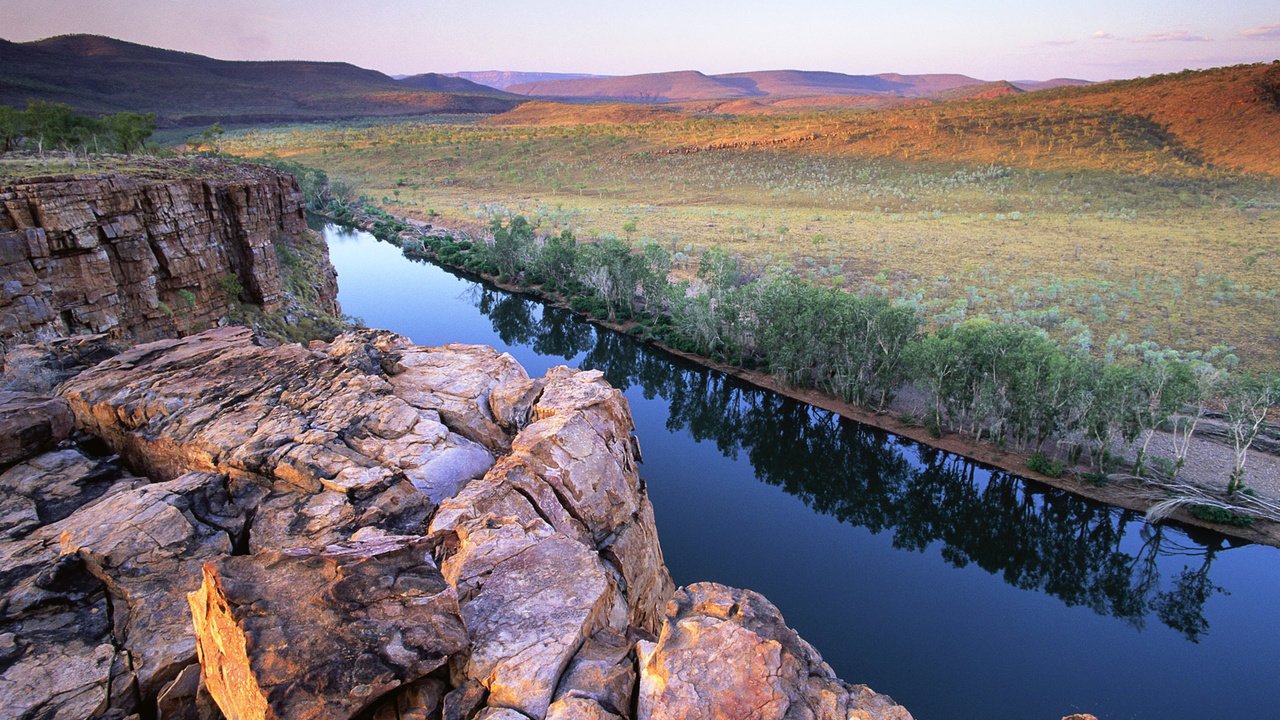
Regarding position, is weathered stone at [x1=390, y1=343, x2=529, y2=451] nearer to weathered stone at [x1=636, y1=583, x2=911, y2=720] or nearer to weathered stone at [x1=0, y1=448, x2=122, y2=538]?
weathered stone at [x1=0, y1=448, x2=122, y2=538]

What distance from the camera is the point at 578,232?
3007 inches

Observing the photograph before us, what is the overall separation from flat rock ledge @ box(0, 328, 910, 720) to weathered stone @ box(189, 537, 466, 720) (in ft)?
0.08

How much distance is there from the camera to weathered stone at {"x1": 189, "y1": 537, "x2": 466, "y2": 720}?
21.1 feet

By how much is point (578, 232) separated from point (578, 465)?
67.9 metres

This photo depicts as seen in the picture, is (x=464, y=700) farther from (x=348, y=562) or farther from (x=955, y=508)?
(x=955, y=508)

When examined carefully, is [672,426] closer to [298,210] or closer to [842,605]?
[842,605]

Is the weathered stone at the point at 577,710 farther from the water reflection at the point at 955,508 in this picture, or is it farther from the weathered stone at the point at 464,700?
the water reflection at the point at 955,508

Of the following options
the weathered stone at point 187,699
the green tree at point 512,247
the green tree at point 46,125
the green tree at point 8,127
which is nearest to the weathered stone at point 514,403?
the weathered stone at point 187,699

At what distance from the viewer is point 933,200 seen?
9038 centimetres

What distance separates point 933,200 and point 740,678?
9631 cm

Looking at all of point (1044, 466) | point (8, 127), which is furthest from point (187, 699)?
point (8, 127)

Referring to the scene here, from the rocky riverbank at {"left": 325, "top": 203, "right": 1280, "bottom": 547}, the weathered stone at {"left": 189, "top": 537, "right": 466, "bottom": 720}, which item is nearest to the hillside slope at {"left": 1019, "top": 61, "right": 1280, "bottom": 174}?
the rocky riverbank at {"left": 325, "top": 203, "right": 1280, "bottom": 547}

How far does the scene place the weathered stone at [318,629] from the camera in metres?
6.43

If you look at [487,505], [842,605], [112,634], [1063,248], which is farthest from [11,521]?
[1063,248]
